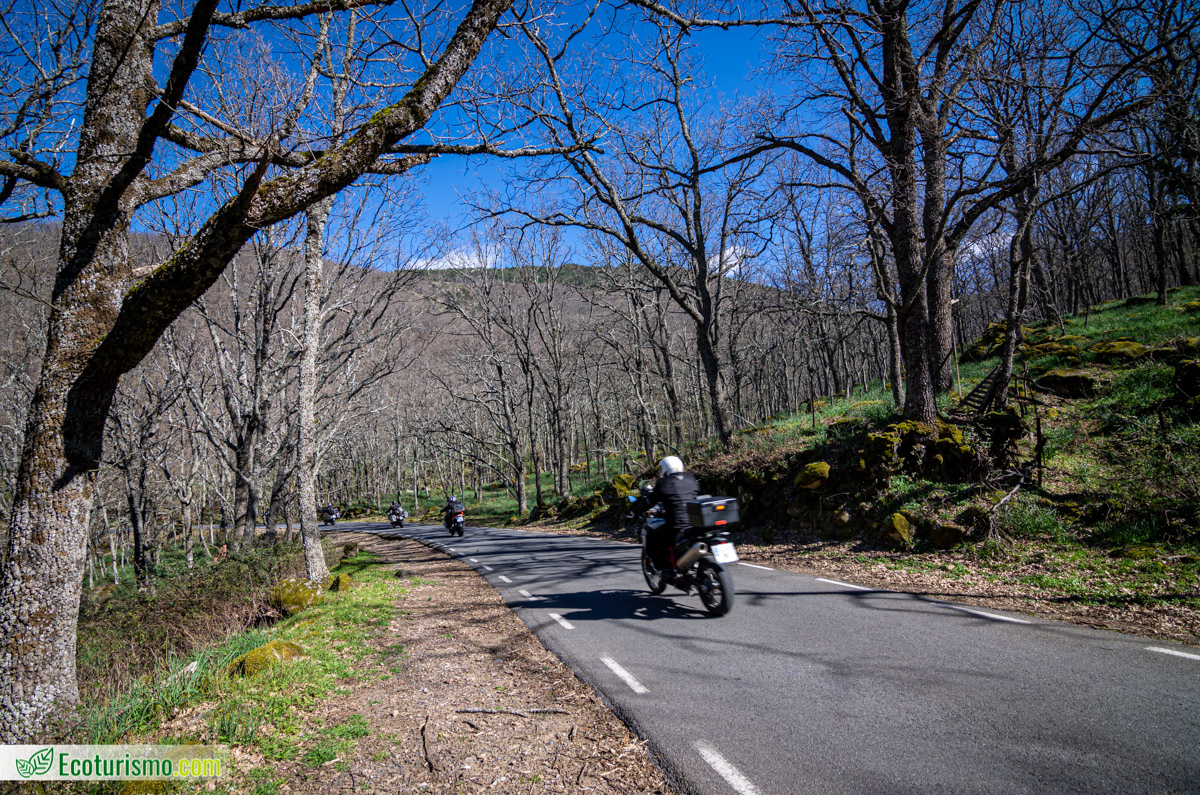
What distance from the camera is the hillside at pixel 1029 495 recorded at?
6211 mm

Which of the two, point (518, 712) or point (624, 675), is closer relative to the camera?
point (518, 712)

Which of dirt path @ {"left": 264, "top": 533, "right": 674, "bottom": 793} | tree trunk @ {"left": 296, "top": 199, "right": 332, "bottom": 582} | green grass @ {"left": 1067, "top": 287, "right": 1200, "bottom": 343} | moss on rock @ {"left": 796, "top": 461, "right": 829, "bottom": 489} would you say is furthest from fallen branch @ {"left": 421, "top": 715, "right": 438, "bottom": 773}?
green grass @ {"left": 1067, "top": 287, "right": 1200, "bottom": 343}

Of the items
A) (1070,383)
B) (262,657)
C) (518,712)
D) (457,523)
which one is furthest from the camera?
(457,523)

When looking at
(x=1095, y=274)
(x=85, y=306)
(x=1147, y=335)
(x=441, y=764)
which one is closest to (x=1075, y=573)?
(x=441, y=764)

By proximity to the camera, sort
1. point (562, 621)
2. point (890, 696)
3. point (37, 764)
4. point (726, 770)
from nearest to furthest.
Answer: point (726, 770)
point (37, 764)
point (890, 696)
point (562, 621)

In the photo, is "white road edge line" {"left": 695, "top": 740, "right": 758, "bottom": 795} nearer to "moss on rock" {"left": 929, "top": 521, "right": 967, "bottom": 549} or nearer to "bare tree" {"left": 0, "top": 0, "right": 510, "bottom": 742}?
"bare tree" {"left": 0, "top": 0, "right": 510, "bottom": 742}

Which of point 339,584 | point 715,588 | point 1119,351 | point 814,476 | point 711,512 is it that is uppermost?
point 1119,351

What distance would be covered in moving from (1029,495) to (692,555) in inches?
239

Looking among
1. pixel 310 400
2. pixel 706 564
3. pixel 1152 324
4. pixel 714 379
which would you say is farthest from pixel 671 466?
pixel 1152 324

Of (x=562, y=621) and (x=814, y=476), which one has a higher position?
(x=814, y=476)

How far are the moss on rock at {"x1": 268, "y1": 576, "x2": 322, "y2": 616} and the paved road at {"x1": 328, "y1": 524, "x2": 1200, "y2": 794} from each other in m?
4.10

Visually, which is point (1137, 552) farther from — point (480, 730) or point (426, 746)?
point (426, 746)

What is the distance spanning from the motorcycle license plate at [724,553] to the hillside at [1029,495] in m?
2.56

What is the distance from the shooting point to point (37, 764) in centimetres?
318
